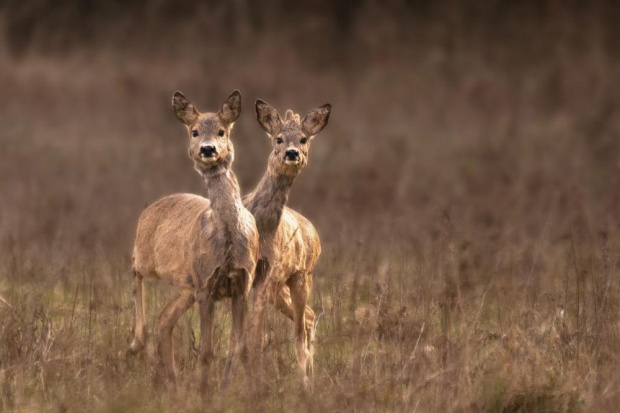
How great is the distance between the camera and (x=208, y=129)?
9805 mm

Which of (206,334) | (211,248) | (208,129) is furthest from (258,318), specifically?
(208,129)

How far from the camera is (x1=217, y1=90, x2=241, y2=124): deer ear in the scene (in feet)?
32.7

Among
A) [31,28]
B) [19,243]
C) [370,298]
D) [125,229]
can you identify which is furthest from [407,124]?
[370,298]

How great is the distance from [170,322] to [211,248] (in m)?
0.57

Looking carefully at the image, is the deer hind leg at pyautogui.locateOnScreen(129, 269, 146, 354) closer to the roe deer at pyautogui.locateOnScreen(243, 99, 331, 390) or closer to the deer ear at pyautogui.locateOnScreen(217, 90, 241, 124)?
the roe deer at pyautogui.locateOnScreen(243, 99, 331, 390)

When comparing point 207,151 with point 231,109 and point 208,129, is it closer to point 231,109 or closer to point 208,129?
point 208,129

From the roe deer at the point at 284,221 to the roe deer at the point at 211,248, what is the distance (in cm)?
31

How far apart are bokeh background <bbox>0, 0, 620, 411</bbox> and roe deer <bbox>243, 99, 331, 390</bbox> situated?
24cm

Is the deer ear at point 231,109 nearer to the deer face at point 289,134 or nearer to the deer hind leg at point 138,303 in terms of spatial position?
the deer face at point 289,134

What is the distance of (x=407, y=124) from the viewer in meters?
25.2

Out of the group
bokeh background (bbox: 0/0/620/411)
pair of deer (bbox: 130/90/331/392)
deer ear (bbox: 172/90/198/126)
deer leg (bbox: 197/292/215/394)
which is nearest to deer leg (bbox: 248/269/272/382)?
pair of deer (bbox: 130/90/331/392)

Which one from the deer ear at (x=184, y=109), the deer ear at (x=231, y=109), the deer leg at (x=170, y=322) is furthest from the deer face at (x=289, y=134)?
the deer leg at (x=170, y=322)

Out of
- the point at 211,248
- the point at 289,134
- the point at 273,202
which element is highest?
the point at 289,134

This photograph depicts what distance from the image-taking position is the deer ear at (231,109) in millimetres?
9969
